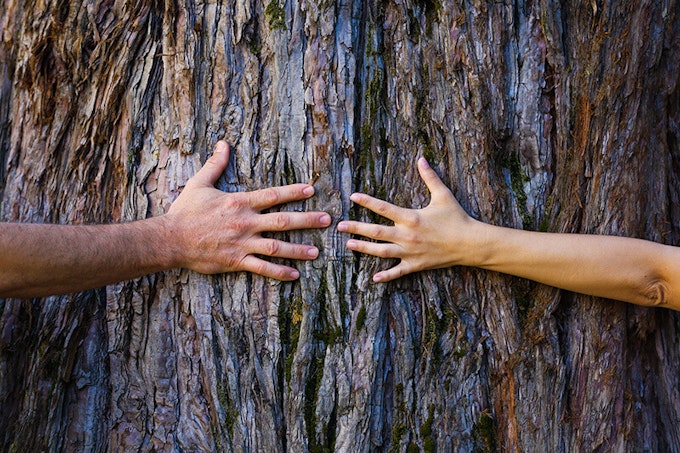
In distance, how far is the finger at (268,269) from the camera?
2555mm

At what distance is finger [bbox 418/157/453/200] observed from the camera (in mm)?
2568

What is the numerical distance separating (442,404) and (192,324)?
106 centimetres

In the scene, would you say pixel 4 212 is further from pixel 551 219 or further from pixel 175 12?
pixel 551 219

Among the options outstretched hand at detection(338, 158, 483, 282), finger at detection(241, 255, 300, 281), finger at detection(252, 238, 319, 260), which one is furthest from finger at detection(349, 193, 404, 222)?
finger at detection(241, 255, 300, 281)

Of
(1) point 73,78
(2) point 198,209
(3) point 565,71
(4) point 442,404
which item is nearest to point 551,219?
(3) point 565,71

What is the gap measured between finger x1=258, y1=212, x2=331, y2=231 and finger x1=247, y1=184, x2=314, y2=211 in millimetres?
52

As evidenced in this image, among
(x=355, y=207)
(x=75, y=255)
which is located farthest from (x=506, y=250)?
(x=75, y=255)

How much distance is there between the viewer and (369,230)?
2.53 metres

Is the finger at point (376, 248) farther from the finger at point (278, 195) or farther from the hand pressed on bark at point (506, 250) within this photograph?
the finger at point (278, 195)

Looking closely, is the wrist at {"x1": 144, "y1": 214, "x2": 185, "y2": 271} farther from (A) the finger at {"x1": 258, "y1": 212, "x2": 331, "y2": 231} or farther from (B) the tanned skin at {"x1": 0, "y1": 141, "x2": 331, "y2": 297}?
(A) the finger at {"x1": 258, "y1": 212, "x2": 331, "y2": 231}

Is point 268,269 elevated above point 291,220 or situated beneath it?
situated beneath

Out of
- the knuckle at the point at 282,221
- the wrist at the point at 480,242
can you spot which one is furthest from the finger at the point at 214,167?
the wrist at the point at 480,242

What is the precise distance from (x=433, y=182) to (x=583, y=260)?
0.64 metres

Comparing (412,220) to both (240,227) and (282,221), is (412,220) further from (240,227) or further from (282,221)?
(240,227)
